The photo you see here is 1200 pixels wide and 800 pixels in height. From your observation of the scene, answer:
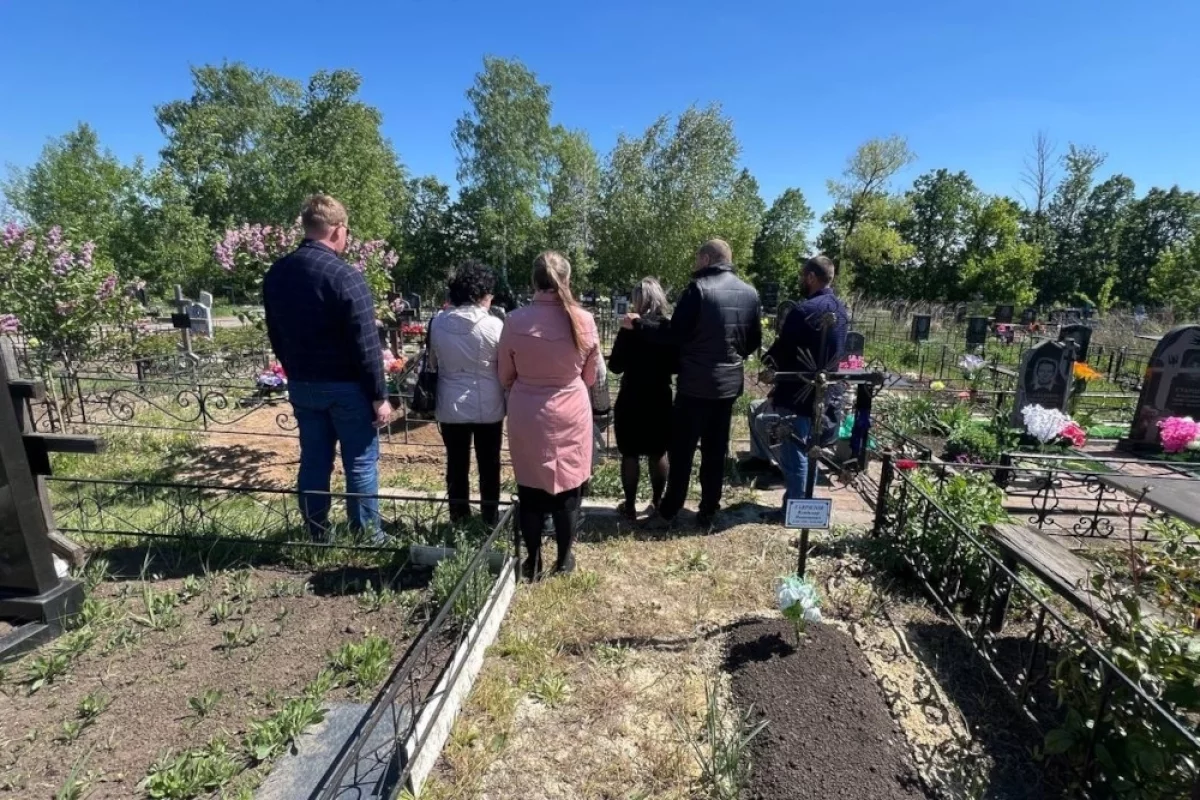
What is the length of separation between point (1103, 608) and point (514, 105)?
2975 cm

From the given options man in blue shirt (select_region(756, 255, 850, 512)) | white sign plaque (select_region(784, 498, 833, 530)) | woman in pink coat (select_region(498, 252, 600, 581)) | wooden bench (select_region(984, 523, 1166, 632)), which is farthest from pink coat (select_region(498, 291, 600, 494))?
wooden bench (select_region(984, 523, 1166, 632))

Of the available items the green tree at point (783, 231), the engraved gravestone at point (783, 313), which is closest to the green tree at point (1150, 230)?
the green tree at point (783, 231)

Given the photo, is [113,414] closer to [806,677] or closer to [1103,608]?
[806,677]

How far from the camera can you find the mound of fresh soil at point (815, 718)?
6.27 feet

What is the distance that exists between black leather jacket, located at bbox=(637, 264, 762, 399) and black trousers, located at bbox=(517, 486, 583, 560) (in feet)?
3.43

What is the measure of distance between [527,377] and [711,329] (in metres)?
1.22

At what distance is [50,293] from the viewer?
6527 millimetres

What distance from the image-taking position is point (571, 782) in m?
2.00

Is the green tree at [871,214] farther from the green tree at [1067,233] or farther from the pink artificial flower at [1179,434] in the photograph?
the pink artificial flower at [1179,434]

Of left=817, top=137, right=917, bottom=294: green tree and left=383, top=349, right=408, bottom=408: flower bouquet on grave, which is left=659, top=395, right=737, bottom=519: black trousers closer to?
left=383, top=349, right=408, bottom=408: flower bouquet on grave

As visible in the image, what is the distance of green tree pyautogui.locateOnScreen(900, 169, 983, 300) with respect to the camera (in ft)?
135

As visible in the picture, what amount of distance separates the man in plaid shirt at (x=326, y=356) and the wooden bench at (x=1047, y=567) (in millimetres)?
3213

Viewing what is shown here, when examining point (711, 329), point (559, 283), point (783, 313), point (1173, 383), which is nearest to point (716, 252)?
point (711, 329)

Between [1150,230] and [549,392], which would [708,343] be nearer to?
[549,392]
